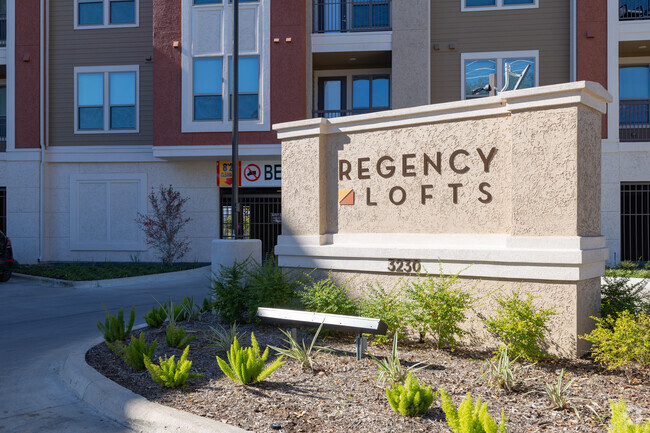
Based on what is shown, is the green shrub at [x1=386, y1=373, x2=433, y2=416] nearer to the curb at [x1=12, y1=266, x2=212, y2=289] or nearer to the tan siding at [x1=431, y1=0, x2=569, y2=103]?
the curb at [x1=12, y1=266, x2=212, y2=289]

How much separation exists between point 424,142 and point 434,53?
13141 millimetres

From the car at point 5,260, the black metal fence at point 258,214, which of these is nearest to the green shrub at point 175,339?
the car at point 5,260

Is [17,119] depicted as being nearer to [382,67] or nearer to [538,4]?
[382,67]

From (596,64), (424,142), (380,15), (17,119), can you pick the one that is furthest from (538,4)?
(17,119)

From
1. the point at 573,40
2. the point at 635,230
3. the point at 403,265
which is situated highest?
the point at 573,40

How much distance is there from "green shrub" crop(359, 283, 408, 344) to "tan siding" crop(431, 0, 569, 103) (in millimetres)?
13904

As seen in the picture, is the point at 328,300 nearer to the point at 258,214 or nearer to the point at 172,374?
the point at 172,374

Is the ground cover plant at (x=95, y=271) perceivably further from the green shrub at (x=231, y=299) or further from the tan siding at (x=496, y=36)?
the tan siding at (x=496, y=36)

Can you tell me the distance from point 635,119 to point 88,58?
19.5 meters

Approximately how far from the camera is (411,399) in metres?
4.45

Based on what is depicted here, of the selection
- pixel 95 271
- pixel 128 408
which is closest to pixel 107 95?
pixel 95 271

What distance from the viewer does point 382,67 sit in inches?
829

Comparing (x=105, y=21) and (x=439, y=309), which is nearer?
(x=439, y=309)

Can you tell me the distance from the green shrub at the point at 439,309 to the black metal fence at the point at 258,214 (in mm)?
14047
